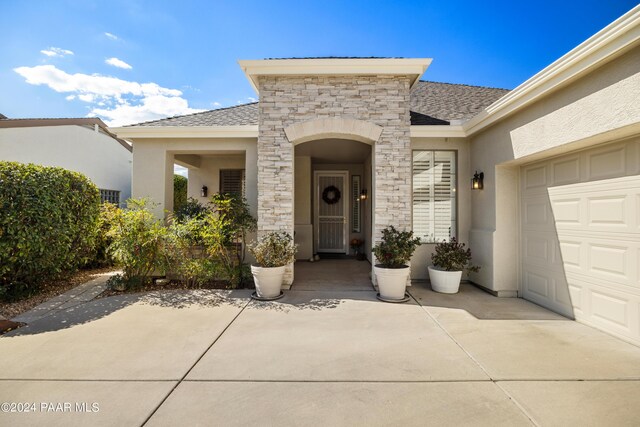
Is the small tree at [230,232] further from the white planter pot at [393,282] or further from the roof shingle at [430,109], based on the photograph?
the white planter pot at [393,282]

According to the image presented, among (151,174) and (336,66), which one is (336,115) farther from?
(151,174)

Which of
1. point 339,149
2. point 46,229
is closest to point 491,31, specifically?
point 339,149

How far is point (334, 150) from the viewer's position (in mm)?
8062

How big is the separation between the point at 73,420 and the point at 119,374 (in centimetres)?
61

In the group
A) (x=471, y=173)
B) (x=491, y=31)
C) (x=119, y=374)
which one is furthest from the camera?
(x=491, y=31)

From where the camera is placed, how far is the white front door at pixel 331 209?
999 centimetres

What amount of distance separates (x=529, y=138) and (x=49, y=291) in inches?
360

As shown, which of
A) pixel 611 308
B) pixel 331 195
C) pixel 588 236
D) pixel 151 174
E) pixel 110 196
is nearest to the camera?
pixel 611 308

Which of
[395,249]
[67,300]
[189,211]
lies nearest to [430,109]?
[395,249]

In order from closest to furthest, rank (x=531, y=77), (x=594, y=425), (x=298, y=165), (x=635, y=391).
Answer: (x=594, y=425) → (x=635, y=391) → (x=531, y=77) → (x=298, y=165)

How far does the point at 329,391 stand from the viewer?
246cm

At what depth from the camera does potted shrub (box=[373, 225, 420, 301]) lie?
16.4 ft

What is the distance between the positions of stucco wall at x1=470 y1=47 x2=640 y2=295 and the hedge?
8229mm

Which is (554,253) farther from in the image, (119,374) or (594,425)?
(119,374)
